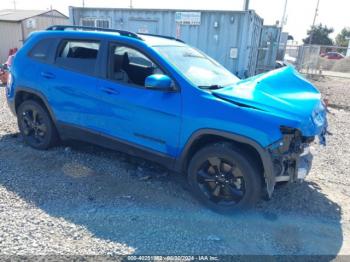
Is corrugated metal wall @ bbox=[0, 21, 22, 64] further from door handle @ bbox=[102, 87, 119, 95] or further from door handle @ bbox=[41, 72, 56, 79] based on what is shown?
door handle @ bbox=[102, 87, 119, 95]

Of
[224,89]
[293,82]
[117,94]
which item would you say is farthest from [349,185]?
[117,94]

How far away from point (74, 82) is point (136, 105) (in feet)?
3.44

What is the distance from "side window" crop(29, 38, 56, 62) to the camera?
457 centimetres

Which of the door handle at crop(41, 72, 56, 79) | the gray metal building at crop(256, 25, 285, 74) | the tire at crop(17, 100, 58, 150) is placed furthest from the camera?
the gray metal building at crop(256, 25, 285, 74)

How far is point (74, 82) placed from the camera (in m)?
4.25

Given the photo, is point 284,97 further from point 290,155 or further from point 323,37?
point 323,37

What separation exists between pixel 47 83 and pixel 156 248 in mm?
2824

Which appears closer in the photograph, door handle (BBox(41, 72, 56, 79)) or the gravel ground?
the gravel ground

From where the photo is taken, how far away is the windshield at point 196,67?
374cm

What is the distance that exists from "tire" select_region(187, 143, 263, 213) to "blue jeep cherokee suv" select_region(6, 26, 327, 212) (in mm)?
11

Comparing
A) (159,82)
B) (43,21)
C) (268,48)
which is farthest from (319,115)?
(43,21)

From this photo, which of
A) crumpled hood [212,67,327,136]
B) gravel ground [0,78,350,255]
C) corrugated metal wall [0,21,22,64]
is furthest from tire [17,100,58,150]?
corrugated metal wall [0,21,22,64]

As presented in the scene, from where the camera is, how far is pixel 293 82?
385cm

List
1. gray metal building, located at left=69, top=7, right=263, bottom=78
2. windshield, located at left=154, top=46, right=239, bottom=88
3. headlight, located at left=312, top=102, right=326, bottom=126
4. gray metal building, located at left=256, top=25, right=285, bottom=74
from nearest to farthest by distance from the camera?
headlight, located at left=312, top=102, right=326, bottom=126
windshield, located at left=154, top=46, right=239, bottom=88
gray metal building, located at left=69, top=7, right=263, bottom=78
gray metal building, located at left=256, top=25, right=285, bottom=74
